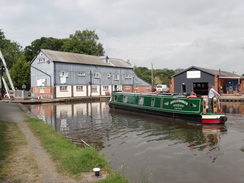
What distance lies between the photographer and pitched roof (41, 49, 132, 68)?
39.5 meters

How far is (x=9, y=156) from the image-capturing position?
7520mm

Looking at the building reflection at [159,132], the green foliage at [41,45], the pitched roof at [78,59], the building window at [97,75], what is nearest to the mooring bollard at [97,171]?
the building reflection at [159,132]

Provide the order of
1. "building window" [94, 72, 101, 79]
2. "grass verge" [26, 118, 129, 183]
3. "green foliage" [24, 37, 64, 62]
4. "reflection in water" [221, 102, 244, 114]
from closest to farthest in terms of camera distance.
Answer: "grass verge" [26, 118, 129, 183], "reflection in water" [221, 102, 244, 114], "building window" [94, 72, 101, 79], "green foliage" [24, 37, 64, 62]

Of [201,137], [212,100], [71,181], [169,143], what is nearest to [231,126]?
[212,100]

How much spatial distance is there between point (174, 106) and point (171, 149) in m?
8.46

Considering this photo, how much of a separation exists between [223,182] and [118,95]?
19.7 metres

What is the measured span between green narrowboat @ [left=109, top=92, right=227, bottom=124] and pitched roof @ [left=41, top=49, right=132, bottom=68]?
1957 centimetres

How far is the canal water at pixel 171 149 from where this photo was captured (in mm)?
7422

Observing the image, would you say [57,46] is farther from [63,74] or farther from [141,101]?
[141,101]

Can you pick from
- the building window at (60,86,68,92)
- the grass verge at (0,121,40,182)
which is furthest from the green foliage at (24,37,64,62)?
→ the grass verge at (0,121,40,182)

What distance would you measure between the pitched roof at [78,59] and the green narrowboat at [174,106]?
1957 centimetres

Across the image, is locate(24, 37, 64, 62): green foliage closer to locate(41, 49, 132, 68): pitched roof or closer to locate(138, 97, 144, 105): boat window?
locate(41, 49, 132, 68): pitched roof

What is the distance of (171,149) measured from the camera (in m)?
10.3

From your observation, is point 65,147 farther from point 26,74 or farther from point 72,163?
point 26,74
